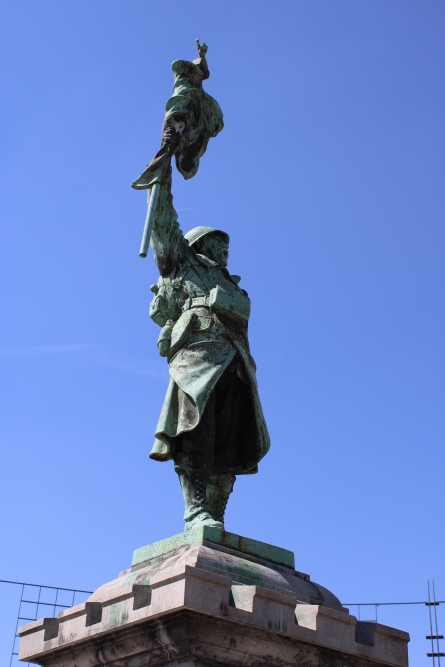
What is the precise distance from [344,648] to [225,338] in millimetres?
2740

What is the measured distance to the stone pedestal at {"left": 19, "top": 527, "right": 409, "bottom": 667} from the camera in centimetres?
594

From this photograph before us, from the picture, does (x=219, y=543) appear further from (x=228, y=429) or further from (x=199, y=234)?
(x=199, y=234)

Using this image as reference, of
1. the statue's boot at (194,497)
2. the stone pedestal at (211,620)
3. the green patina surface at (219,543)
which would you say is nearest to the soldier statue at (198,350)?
the statue's boot at (194,497)

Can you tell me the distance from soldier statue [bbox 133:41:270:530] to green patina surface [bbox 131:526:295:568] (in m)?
0.14

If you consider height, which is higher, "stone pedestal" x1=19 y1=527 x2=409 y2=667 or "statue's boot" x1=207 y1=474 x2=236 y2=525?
"statue's boot" x1=207 y1=474 x2=236 y2=525

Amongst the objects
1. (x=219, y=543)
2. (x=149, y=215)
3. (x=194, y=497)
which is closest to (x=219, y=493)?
(x=194, y=497)

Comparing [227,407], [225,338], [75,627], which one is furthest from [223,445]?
[75,627]

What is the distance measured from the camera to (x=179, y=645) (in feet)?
19.6

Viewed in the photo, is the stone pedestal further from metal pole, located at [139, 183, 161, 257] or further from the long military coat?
metal pole, located at [139, 183, 161, 257]

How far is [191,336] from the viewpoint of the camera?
7.91 meters

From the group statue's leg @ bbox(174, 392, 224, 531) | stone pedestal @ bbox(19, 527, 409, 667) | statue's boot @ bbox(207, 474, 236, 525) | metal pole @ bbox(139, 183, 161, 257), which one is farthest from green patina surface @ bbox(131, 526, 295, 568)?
metal pole @ bbox(139, 183, 161, 257)

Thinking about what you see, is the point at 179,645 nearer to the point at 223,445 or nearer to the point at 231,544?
the point at 231,544

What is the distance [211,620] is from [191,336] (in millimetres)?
2700

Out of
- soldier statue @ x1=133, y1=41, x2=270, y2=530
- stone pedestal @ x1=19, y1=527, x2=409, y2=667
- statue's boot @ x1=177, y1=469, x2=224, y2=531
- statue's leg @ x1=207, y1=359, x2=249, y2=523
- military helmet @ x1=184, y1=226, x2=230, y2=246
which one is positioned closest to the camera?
stone pedestal @ x1=19, y1=527, x2=409, y2=667
